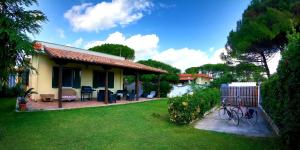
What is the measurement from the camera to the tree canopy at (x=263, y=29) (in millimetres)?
18623

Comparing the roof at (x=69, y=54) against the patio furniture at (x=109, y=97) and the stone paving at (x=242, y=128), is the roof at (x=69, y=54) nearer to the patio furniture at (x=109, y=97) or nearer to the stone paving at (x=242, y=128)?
the patio furniture at (x=109, y=97)

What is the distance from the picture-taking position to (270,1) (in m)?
20.8

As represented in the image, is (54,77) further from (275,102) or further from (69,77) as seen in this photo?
(275,102)

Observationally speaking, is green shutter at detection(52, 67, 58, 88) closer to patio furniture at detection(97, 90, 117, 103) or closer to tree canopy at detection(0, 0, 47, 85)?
patio furniture at detection(97, 90, 117, 103)

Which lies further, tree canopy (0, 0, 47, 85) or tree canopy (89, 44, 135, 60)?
tree canopy (89, 44, 135, 60)

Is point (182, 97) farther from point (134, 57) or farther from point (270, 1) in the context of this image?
point (134, 57)

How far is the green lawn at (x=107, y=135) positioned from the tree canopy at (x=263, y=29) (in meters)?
13.8

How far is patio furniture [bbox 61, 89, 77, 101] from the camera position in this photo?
1481 cm

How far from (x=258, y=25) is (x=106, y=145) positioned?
1835 centimetres

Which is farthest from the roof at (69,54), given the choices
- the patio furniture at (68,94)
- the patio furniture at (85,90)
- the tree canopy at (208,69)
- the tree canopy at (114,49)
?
the tree canopy at (208,69)

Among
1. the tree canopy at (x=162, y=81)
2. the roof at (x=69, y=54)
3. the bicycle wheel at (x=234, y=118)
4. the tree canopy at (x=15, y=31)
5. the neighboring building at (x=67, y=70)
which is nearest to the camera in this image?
the tree canopy at (x=15, y=31)

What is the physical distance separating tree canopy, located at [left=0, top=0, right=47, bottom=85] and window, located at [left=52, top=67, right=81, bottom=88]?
6.87 metres

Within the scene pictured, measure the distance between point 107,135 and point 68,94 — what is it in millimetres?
9288

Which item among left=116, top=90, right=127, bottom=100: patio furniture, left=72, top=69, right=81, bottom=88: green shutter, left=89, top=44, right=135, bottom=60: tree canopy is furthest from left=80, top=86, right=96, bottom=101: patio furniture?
left=89, top=44, right=135, bottom=60: tree canopy
